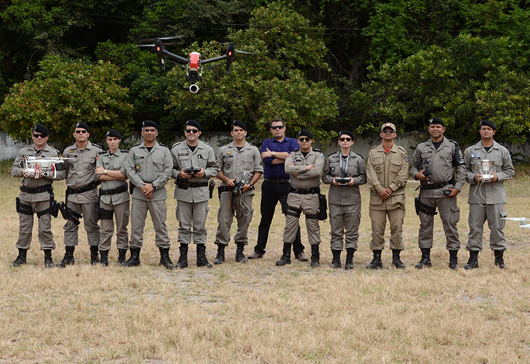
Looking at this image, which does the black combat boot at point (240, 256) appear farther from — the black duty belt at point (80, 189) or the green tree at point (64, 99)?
the green tree at point (64, 99)

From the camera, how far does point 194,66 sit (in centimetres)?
1158

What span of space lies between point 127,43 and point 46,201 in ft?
69.5

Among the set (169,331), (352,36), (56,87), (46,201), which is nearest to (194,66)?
(46,201)

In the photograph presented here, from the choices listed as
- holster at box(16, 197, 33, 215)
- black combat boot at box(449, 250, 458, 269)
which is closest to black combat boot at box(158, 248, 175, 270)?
holster at box(16, 197, 33, 215)

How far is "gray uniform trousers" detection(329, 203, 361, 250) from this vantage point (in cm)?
800

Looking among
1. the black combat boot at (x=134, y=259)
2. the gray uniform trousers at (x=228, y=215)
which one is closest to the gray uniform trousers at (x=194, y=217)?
the gray uniform trousers at (x=228, y=215)

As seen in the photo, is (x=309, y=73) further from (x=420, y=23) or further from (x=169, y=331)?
(x=169, y=331)

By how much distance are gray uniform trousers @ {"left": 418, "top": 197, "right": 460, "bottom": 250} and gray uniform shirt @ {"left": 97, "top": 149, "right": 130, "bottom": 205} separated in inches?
169

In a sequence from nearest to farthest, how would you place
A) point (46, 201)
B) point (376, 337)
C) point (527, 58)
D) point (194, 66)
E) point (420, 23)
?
point (376, 337) < point (46, 201) < point (194, 66) < point (527, 58) < point (420, 23)

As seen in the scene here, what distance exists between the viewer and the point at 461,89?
70.9ft

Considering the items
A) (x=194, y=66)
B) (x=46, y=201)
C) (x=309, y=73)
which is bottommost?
(x=46, y=201)

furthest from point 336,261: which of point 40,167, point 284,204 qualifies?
point 40,167

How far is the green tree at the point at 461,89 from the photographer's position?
794 inches

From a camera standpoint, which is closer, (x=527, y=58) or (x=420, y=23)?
(x=527, y=58)
